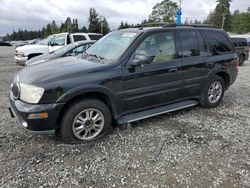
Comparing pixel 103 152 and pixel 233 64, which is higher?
pixel 233 64

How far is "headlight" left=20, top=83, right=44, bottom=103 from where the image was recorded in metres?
3.00

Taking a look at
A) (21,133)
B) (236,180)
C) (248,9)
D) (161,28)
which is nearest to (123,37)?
(161,28)

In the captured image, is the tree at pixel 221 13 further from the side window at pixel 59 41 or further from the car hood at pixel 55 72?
the car hood at pixel 55 72

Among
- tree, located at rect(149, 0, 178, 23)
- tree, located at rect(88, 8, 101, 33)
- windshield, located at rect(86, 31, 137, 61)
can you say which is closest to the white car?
windshield, located at rect(86, 31, 137, 61)

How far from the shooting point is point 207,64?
15.2ft

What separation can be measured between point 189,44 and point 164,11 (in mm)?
57036

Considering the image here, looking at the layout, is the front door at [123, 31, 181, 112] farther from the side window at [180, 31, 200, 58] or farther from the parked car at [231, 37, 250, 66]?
the parked car at [231, 37, 250, 66]

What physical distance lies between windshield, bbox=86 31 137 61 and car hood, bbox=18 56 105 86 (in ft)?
1.27

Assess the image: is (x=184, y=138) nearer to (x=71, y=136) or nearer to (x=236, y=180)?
(x=236, y=180)

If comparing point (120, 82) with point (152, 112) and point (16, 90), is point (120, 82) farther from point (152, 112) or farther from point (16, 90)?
point (16, 90)

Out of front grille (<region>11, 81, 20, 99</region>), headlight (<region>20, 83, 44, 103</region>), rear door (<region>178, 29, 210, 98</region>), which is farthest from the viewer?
rear door (<region>178, 29, 210, 98</region>)

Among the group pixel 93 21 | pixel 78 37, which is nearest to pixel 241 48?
pixel 78 37

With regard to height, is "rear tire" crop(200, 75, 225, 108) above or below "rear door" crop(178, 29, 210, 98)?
below

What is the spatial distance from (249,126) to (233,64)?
1777 millimetres
